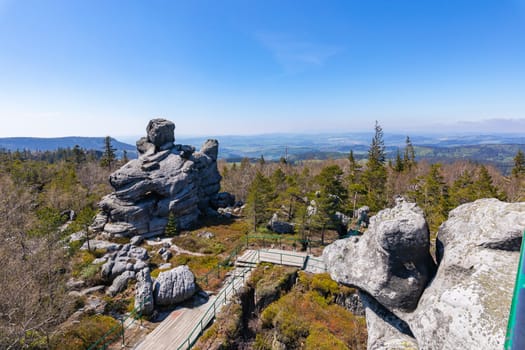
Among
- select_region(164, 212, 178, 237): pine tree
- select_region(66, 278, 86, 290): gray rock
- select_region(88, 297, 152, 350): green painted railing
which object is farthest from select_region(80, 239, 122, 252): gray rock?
select_region(88, 297, 152, 350): green painted railing

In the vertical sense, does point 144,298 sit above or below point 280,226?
above

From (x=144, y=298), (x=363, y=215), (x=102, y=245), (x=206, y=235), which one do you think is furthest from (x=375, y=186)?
(x=102, y=245)

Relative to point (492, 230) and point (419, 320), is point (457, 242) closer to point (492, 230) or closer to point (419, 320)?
point (492, 230)

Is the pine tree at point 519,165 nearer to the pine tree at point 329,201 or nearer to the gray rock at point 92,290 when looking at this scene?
the pine tree at point 329,201

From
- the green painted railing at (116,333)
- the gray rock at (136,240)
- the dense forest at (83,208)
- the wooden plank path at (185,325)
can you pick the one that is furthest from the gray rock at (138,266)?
Answer: the gray rock at (136,240)

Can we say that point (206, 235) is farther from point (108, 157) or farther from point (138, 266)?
point (108, 157)

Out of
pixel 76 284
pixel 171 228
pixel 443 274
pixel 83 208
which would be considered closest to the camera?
pixel 443 274

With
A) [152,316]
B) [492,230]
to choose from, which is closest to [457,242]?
[492,230]

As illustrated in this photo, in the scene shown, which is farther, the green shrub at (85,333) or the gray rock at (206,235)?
the gray rock at (206,235)
